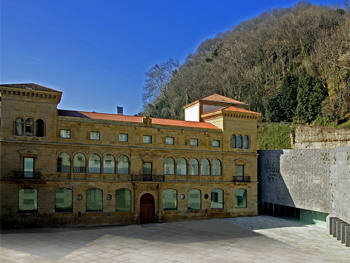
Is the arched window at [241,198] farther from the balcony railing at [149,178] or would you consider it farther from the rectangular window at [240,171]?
the balcony railing at [149,178]

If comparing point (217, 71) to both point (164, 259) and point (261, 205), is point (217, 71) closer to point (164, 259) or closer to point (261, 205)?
point (261, 205)

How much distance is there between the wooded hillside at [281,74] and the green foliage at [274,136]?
183 inches

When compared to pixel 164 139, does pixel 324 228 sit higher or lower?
lower

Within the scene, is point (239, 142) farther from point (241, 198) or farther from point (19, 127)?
point (19, 127)

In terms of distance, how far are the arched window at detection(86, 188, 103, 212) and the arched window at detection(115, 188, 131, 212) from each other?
137 centimetres

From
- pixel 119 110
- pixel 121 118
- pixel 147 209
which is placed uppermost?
pixel 119 110

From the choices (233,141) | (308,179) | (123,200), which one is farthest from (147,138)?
(308,179)

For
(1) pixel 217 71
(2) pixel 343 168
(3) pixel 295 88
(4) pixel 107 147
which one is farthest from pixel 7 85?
(1) pixel 217 71

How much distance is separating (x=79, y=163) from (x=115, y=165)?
3.03 metres

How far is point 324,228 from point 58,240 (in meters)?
21.8

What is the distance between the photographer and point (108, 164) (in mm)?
28375

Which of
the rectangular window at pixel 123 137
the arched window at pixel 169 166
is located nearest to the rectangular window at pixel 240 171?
the arched window at pixel 169 166

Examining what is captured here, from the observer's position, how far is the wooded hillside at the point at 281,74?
47969mm

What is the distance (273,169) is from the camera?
34.3 metres
